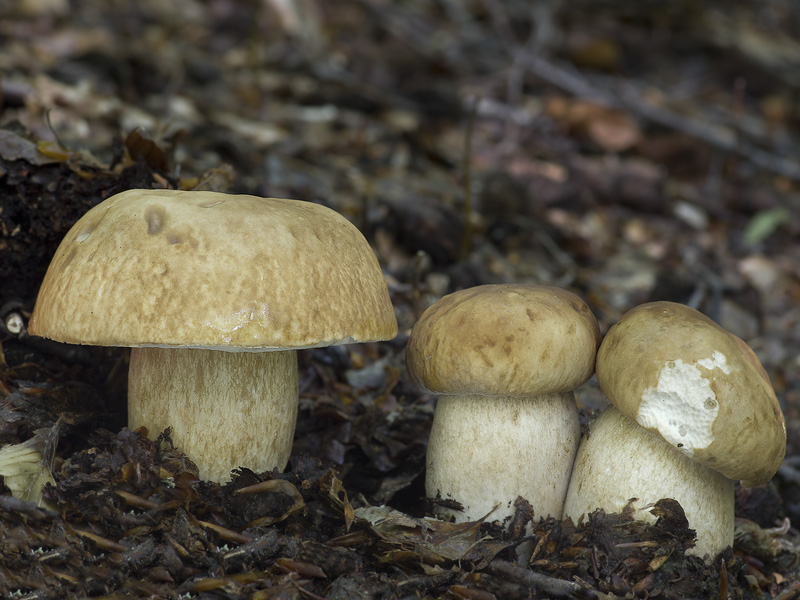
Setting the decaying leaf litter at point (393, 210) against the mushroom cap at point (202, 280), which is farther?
the decaying leaf litter at point (393, 210)

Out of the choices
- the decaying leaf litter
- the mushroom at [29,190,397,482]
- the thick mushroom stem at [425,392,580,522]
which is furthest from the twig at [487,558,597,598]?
the mushroom at [29,190,397,482]

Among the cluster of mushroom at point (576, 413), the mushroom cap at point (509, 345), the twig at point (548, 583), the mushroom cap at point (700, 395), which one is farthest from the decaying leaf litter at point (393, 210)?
the mushroom cap at point (509, 345)

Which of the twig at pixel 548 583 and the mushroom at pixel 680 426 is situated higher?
the mushroom at pixel 680 426

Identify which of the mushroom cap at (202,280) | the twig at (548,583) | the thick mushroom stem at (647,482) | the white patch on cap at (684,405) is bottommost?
the twig at (548,583)

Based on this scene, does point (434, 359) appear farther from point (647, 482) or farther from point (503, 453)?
point (647, 482)

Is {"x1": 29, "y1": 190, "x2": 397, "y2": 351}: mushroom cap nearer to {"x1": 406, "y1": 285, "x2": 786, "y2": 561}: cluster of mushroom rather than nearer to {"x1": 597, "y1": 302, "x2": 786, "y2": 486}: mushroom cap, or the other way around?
{"x1": 406, "y1": 285, "x2": 786, "y2": 561}: cluster of mushroom

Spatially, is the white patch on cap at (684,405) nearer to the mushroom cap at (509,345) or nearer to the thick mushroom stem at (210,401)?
the mushroom cap at (509,345)

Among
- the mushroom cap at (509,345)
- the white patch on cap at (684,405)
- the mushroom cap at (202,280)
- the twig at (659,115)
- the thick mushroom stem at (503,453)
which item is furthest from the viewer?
the twig at (659,115)
